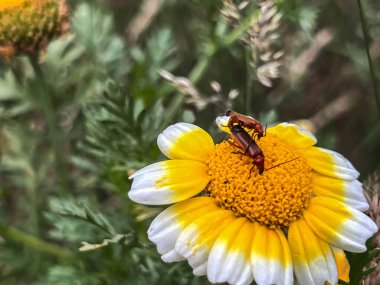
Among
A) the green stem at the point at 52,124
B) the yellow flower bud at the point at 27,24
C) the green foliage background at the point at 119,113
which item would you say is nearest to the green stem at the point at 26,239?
the green foliage background at the point at 119,113

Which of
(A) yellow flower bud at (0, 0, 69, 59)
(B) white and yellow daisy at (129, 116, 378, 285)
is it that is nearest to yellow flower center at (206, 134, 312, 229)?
(B) white and yellow daisy at (129, 116, 378, 285)

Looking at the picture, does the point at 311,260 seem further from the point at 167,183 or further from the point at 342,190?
the point at 167,183

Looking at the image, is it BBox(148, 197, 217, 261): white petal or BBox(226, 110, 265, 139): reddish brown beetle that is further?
BBox(226, 110, 265, 139): reddish brown beetle

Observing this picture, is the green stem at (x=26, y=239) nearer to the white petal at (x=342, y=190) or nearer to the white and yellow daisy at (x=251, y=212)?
the white and yellow daisy at (x=251, y=212)

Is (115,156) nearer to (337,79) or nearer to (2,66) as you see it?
(2,66)

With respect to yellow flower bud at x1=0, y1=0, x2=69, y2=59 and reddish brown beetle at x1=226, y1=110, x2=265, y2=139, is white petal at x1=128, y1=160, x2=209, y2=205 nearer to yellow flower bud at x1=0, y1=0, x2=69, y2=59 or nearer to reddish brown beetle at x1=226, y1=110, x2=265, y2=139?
reddish brown beetle at x1=226, y1=110, x2=265, y2=139

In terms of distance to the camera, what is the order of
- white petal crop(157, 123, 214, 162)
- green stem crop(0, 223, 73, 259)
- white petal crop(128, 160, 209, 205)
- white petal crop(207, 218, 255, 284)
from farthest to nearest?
green stem crop(0, 223, 73, 259), white petal crop(157, 123, 214, 162), white petal crop(128, 160, 209, 205), white petal crop(207, 218, 255, 284)

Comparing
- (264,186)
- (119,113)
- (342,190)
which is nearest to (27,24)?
(119,113)

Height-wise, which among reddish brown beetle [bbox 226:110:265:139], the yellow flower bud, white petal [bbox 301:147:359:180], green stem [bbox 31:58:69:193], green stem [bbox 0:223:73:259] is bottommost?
green stem [bbox 0:223:73:259]
